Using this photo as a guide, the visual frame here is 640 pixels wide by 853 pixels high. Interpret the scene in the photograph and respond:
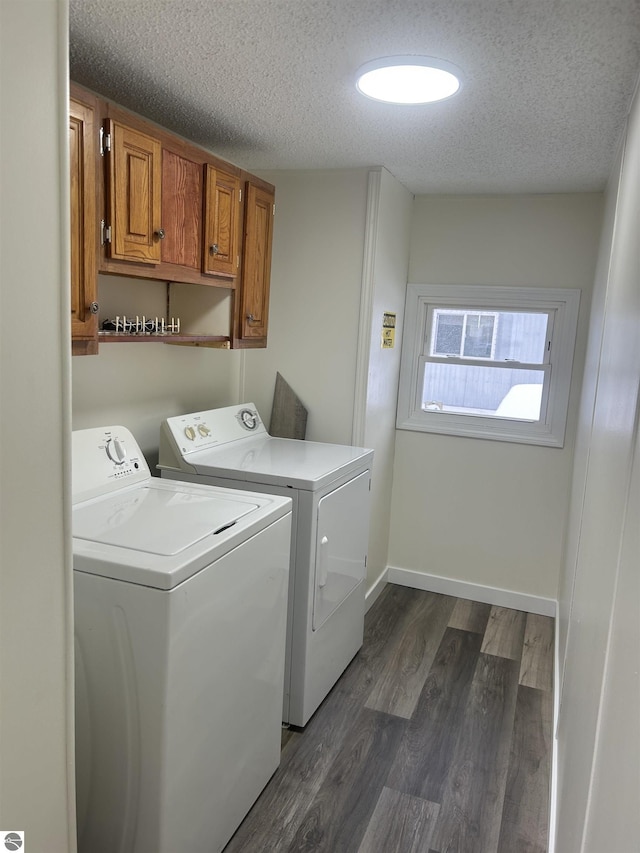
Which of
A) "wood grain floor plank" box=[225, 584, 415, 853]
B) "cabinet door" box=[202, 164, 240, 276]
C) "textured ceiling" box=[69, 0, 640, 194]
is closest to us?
"textured ceiling" box=[69, 0, 640, 194]

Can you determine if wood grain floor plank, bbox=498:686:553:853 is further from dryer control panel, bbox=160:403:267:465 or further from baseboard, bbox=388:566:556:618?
dryer control panel, bbox=160:403:267:465

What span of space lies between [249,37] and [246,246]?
1016mm

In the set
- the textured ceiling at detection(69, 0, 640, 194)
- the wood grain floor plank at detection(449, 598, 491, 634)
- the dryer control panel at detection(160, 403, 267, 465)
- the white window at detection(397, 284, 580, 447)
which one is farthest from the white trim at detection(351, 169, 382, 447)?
the wood grain floor plank at detection(449, 598, 491, 634)

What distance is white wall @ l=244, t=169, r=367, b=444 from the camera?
10.2ft

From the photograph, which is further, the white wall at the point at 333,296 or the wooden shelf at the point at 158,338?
the white wall at the point at 333,296

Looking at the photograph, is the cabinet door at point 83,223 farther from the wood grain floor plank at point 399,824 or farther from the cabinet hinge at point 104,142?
the wood grain floor plank at point 399,824

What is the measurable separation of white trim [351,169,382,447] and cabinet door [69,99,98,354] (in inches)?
61.1

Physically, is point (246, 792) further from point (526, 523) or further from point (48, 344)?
point (526, 523)

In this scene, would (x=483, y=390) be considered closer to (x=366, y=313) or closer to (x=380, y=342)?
(x=380, y=342)

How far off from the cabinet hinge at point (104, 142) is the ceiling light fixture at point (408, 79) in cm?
77

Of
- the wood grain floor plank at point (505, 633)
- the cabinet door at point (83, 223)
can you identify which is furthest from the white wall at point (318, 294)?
the cabinet door at point (83, 223)

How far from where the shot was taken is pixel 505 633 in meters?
3.34

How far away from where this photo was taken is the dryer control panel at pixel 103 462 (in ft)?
6.83

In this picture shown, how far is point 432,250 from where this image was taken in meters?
3.57
